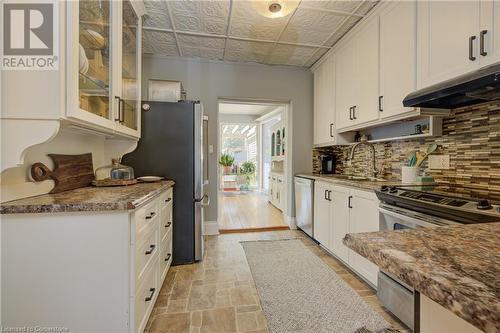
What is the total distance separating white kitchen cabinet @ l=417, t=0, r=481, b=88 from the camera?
1438mm

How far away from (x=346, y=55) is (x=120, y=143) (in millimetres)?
2654

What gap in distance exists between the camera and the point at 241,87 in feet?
11.4

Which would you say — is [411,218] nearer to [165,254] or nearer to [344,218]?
[344,218]

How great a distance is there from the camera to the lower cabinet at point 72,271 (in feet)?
3.53

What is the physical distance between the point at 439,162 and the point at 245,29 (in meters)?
2.29

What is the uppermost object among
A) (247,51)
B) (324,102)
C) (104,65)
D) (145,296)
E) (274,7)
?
(247,51)

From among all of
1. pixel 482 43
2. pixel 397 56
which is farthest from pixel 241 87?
pixel 482 43

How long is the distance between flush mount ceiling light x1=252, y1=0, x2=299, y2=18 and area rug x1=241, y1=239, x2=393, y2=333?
226cm

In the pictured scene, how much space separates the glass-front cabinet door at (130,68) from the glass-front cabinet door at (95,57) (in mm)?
195

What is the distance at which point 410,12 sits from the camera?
1875 millimetres

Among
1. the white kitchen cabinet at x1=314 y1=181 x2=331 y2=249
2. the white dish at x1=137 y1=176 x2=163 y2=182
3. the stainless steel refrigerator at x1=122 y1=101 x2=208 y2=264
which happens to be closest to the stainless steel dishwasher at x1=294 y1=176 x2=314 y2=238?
the white kitchen cabinet at x1=314 y1=181 x2=331 y2=249

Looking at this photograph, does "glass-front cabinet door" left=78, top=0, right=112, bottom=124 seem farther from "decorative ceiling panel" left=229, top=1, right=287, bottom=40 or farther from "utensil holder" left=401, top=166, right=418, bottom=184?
"utensil holder" left=401, top=166, right=418, bottom=184

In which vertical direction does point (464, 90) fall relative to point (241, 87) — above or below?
below

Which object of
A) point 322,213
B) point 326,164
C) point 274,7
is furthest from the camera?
point 326,164
